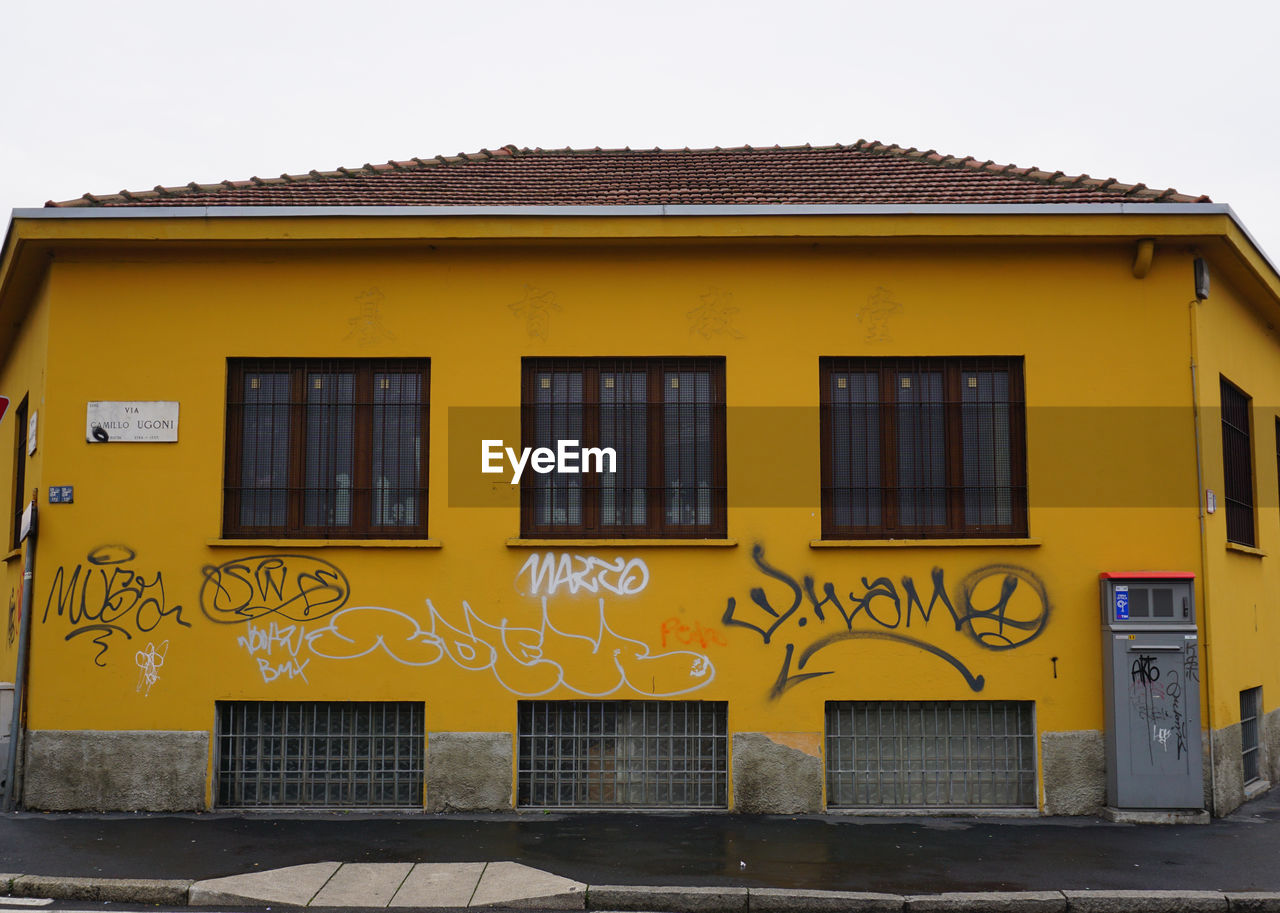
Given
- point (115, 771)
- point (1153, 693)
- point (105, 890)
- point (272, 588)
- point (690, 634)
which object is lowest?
point (105, 890)

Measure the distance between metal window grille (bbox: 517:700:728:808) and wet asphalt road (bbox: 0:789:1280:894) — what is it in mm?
323

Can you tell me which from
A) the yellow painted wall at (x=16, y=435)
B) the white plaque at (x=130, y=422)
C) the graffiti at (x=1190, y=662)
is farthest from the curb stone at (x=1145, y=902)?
the yellow painted wall at (x=16, y=435)

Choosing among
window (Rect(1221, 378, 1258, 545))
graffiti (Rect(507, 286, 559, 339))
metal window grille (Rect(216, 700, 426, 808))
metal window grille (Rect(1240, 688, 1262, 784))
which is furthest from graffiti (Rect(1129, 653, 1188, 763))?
metal window grille (Rect(216, 700, 426, 808))

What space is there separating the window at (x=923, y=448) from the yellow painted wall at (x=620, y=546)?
0.17 metres

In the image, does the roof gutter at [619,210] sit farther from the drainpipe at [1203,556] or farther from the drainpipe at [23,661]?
the drainpipe at [23,661]

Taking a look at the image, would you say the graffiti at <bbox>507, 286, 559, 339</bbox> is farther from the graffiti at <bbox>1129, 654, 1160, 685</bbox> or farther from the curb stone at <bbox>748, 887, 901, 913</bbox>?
the graffiti at <bbox>1129, 654, 1160, 685</bbox>

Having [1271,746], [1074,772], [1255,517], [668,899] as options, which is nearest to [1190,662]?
[1074,772]

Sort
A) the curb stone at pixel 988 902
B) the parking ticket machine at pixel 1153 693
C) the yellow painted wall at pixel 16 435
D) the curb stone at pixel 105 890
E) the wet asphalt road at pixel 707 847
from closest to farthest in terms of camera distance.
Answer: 1. the curb stone at pixel 988 902
2. the curb stone at pixel 105 890
3. the wet asphalt road at pixel 707 847
4. the parking ticket machine at pixel 1153 693
5. the yellow painted wall at pixel 16 435

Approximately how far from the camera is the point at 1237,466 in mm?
11141

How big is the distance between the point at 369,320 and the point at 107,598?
10.2 ft

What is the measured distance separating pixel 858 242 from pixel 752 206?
3.07 ft

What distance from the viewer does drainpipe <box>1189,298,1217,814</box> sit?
30.2 feet

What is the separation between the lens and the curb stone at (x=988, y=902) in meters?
6.60

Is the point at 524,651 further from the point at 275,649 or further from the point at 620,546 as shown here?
the point at 275,649
